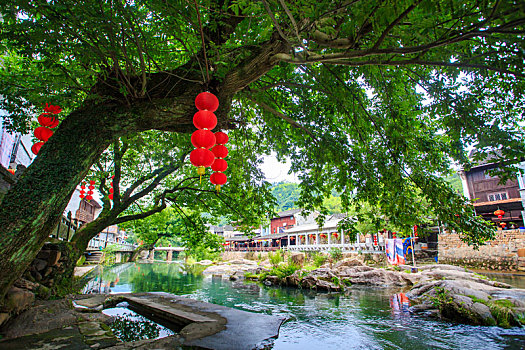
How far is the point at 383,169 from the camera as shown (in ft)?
Result: 14.4

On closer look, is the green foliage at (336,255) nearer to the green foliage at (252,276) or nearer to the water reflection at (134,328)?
the green foliage at (252,276)

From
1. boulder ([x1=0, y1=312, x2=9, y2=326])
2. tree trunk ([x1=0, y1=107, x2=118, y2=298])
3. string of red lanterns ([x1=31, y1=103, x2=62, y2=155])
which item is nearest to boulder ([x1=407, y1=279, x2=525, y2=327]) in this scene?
tree trunk ([x1=0, y1=107, x2=118, y2=298])

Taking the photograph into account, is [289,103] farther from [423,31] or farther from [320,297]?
[320,297]

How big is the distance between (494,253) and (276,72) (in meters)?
21.8

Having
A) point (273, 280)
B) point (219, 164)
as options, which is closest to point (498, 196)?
point (273, 280)

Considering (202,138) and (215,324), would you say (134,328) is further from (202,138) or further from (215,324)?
(202,138)

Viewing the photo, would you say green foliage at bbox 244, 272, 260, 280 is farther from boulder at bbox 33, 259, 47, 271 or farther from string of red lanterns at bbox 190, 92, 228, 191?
string of red lanterns at bbox 190, 92, 228, 191

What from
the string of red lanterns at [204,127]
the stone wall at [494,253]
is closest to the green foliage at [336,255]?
the stone wall at [494,253]

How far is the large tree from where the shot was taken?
2367mm

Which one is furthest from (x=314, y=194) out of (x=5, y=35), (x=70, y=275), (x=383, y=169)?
(x=70, y=275)

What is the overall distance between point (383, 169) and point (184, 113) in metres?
3.29

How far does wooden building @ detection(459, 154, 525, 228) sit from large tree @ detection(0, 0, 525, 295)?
21071 millimetres

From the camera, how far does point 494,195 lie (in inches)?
899

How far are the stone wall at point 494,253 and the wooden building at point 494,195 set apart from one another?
3.39 m
